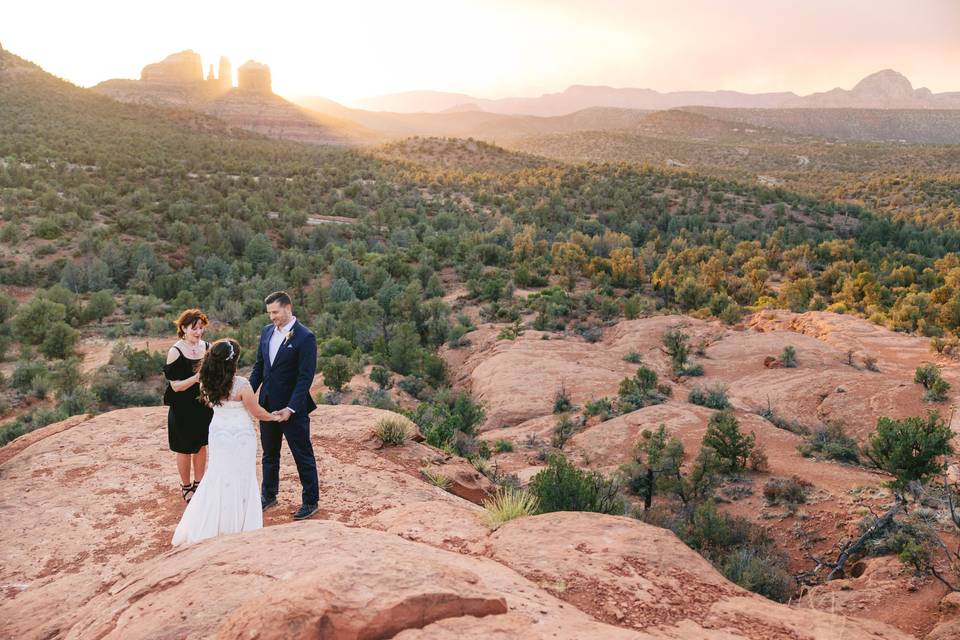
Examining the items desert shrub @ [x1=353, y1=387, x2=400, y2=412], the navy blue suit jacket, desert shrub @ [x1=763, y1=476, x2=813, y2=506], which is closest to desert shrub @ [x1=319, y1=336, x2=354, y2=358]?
desert shrub @ [x1=353, y1=387, x2=400, y2=412]

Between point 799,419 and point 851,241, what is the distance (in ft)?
76.5

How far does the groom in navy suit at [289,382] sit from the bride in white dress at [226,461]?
414mm

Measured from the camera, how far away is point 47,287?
22.7 m

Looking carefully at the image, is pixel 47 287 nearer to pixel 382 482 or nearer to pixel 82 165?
pixel 82 165

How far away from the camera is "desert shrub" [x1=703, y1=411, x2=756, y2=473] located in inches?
464

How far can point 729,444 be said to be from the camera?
39.5 feet

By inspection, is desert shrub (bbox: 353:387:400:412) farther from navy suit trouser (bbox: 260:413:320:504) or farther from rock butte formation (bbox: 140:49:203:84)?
rock butte formation (bbox: 140:49:203:84)

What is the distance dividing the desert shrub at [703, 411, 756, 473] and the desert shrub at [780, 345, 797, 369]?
6.86 m

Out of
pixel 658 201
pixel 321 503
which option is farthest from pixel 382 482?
pixel 658 201

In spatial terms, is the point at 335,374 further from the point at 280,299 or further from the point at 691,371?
the point at 691,371

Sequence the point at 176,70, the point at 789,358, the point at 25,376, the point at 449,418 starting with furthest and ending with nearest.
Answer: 1. the point at 176,70
2. the point at 789,358
3. the point at 25,376
4. the point at 449,418

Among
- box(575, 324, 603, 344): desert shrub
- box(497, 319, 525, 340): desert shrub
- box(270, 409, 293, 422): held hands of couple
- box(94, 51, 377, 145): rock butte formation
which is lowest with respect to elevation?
box(575, 324, 603, 344): desert shrub

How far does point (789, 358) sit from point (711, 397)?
408 cm

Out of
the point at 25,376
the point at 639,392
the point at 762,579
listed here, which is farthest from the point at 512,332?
the point at 762,579
